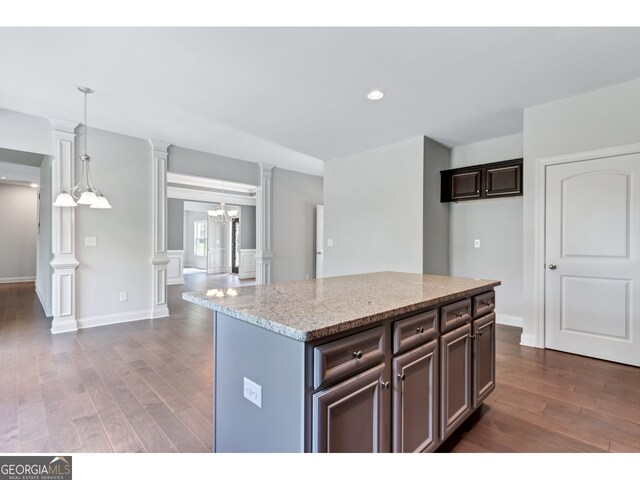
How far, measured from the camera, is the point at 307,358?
38.8 inches

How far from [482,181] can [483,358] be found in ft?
8.87

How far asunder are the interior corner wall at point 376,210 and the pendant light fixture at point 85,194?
3.20 metres

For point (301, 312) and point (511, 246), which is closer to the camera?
point (301, 312)

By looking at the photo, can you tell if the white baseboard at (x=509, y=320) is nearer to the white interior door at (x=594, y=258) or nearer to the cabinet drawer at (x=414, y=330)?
the white interior door at (x=594, y=258)

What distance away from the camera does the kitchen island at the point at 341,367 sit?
1.02 meters

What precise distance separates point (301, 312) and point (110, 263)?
4.13 meters

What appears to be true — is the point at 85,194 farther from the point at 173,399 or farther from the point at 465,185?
the point at 465,185

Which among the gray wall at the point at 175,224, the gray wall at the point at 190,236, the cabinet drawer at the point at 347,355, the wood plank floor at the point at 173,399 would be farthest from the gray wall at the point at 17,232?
the cabinet drawer at the point at 347,355

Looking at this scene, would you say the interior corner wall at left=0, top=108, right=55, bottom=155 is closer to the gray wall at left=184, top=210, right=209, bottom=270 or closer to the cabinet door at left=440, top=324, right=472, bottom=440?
the cabinet door at left=440, top=324, right=472, bottom=440

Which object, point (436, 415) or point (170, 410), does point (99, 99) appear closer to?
point (170, 410)

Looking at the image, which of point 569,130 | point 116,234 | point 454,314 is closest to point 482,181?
point 569,130

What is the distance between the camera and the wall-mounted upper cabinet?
3.65 metres
